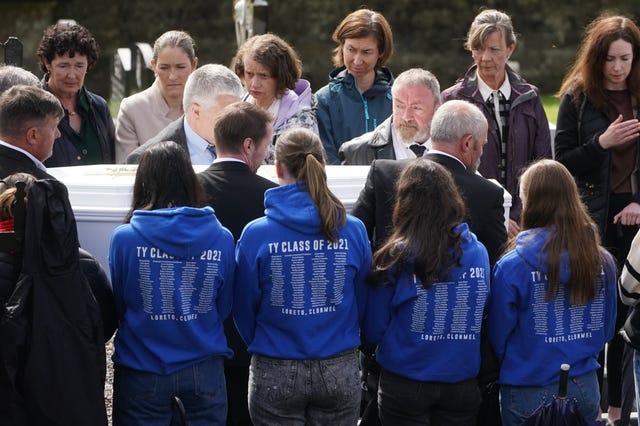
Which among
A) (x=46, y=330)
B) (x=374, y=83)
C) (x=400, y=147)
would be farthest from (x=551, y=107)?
(x=46, y=330)

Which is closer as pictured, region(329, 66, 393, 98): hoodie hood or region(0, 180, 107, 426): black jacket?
region(0, 180, 107, 426): black jacket

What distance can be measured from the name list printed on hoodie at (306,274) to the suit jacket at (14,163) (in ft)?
Result: 2.89

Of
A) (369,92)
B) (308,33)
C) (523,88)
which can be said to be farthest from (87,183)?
(308,33)

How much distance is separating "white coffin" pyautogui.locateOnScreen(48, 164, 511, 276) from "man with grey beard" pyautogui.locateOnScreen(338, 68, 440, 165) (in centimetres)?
38

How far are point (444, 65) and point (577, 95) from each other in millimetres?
15748

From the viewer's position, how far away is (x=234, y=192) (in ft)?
13.9

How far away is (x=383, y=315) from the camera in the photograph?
160 inches

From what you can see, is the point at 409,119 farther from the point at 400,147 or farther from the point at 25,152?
the point at 25,152

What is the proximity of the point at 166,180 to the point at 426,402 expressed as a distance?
1.15 metres

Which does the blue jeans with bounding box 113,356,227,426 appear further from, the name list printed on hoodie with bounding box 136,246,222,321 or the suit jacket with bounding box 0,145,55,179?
the suit jacket with bounding box 0,145,55,179

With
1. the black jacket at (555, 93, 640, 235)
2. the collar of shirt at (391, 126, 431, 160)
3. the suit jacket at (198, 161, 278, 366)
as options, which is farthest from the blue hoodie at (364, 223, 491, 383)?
the black jacket at (555, 93, 640, 235)

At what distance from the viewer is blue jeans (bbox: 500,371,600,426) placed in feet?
13.4

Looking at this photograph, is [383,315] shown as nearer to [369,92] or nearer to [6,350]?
[6,350]

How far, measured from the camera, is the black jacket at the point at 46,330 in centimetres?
363
